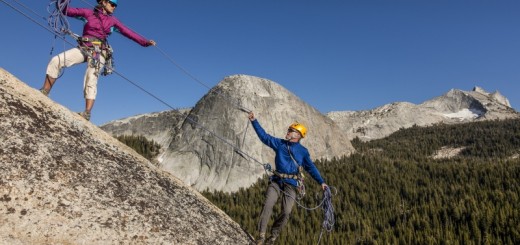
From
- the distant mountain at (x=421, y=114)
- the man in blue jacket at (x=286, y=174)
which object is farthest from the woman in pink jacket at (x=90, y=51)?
the distant mountain at (x=421, y=114)

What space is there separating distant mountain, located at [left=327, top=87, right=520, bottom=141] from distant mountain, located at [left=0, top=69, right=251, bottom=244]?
6158 centimetres

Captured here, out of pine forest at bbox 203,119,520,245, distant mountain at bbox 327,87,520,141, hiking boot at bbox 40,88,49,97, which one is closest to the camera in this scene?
hiking boot at bbox 40,88,49,97

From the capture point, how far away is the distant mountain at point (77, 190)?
491 centimetres

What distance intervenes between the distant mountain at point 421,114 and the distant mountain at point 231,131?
34.3 metres

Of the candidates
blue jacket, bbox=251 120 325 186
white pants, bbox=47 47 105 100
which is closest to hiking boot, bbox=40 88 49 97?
white pants, bbox=47 47 105 100

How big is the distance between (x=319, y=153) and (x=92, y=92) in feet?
88.3

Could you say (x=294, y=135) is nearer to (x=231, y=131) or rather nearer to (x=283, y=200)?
(x=283, y=200)

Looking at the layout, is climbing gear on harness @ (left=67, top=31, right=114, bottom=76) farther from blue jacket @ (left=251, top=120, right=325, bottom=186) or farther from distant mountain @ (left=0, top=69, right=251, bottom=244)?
blue jacket @ (left=251, top=120, right=325, bottom=186)

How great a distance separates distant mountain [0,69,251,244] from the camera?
16.1 ft

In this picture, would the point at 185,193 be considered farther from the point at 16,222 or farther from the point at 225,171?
the point at 225,171

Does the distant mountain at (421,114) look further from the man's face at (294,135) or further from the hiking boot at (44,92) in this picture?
the hiking boot at (44,92)

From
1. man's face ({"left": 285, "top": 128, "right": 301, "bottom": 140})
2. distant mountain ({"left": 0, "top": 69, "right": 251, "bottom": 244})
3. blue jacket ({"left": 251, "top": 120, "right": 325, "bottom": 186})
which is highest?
man's face ({"left": 285, "top": 128, "right": 301, "bottom": 140})

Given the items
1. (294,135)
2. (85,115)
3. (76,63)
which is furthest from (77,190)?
(294,135)

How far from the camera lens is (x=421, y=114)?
81.8 m
